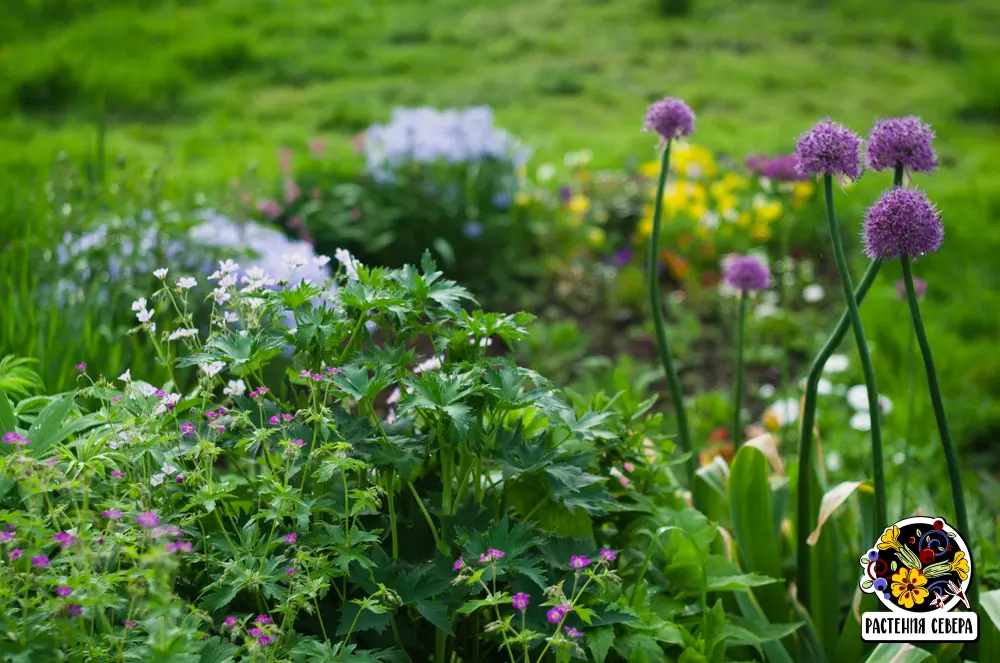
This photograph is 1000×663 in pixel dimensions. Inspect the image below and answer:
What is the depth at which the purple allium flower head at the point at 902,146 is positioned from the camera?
149 centimetres

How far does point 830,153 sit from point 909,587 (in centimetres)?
76

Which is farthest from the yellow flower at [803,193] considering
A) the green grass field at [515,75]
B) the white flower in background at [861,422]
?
the white flower in background at [861,422]

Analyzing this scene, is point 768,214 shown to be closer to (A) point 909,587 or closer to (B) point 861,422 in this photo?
(B) point 861,422

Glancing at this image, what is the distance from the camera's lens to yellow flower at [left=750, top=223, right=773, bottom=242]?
4.19m

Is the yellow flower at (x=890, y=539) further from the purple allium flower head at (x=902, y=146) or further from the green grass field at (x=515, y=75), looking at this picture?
the green grass field at (x=515, y=75)

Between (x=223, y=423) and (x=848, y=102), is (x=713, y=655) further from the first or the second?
(x=848, y=102)

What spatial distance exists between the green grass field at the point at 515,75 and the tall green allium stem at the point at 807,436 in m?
2.89

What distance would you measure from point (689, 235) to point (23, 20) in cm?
674

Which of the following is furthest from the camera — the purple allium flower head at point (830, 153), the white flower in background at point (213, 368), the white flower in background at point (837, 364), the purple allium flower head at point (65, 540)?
the white flower in background at point (837, 364)

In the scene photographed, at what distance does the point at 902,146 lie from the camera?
149cm

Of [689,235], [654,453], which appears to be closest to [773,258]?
[689,235]

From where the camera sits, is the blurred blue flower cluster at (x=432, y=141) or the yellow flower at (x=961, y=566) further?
the blurred blue flower cluster at (x=432, y=141)

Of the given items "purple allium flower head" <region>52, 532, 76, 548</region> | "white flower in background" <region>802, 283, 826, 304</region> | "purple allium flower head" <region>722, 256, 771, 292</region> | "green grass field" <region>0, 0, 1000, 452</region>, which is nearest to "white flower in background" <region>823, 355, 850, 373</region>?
"white flower in background" <region>802, 283, 826, 304</region>

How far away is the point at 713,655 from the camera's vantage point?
1574 mm
